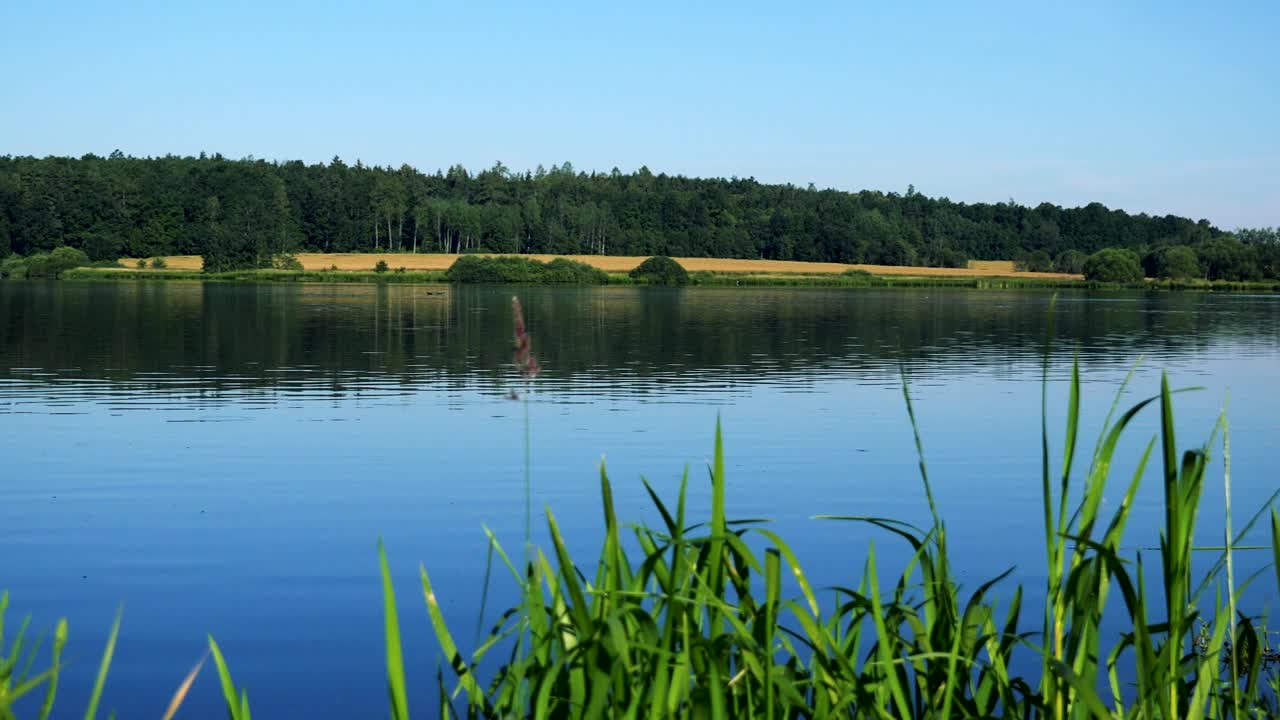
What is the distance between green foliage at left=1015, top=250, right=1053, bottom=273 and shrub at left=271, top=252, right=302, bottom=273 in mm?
A: 96296

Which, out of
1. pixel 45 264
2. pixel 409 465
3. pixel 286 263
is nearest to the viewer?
pixel 409 465

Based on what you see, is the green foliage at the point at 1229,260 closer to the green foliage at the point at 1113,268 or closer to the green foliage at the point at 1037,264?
the green foliage at the point at 1113,268

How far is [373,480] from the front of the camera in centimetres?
1666

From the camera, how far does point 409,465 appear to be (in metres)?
18.0

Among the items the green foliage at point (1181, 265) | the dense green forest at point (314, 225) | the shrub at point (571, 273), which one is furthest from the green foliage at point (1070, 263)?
the shrub at point (571, 273)

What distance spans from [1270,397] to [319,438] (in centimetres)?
2008

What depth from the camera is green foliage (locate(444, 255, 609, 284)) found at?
14938cm

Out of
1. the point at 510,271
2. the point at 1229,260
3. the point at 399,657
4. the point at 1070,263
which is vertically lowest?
the point at 399,657

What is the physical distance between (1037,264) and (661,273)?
62124 millimetres

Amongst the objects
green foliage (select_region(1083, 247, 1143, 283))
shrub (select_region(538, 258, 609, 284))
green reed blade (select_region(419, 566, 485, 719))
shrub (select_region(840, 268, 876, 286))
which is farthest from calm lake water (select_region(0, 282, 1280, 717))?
green foliage (select_region(1083, 247, 1143, 283))

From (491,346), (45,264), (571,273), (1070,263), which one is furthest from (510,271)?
(491,346)

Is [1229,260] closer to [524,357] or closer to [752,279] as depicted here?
[752,279]

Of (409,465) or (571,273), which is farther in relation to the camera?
(571,273)

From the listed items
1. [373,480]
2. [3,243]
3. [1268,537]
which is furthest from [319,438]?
[3,243]
